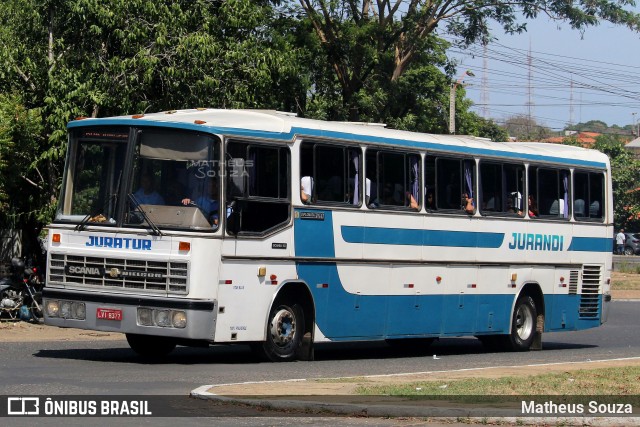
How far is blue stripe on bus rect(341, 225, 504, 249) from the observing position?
60.5 ft

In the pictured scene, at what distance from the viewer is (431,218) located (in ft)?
65.4

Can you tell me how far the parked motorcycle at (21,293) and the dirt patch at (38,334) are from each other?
0.19 m

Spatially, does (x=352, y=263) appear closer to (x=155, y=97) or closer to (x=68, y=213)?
(x=68, y=213)

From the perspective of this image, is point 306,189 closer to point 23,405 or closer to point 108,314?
point 108,314

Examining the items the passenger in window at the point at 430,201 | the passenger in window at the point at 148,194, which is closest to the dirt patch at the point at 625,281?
the passenger in window at the point at 430,201

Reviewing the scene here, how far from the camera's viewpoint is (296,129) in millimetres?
17516

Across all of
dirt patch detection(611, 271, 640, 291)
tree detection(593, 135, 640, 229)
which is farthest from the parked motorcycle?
tree detection(593, 135, 640, 229)

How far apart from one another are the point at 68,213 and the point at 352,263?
13.4 ft

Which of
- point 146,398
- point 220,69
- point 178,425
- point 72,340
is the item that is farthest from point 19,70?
point 178,425

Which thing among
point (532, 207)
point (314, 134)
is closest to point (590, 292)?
point (532, 207)

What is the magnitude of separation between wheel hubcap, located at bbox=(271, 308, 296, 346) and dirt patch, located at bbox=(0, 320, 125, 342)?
513 cm

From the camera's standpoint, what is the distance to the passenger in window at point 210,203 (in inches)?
634

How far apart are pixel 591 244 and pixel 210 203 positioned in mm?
9922

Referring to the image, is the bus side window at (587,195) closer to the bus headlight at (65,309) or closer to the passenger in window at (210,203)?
the passenger in window at (210,203)
